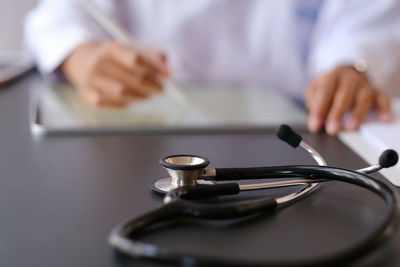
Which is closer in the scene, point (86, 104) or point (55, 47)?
point (86, 104)

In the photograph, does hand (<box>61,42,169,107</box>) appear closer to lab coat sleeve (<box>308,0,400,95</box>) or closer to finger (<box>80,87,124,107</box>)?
finger (<box>80,87,124,107</box>)

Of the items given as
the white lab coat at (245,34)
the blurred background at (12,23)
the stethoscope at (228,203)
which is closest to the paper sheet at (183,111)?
the white lab coat at (245,34)

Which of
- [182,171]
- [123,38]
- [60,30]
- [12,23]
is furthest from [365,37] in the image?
[12,23]

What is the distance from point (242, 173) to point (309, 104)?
1.35ft

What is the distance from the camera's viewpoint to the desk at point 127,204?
31 cm

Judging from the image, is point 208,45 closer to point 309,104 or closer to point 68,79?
point 68,79

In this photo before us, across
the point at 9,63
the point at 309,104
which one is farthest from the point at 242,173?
the point at 9,63

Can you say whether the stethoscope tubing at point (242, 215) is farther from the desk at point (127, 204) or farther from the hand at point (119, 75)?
the hand at point (119, 75)

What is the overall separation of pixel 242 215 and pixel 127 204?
0.33ft

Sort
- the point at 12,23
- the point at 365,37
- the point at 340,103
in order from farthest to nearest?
1. the point at 12,23
2. the point at 365,37
3. the point at 340,103

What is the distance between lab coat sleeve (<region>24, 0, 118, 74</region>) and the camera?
40.4 inches

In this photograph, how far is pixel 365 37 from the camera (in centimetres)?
104

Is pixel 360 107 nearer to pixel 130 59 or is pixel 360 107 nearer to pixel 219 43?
pixel 130 59

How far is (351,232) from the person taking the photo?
1.09ft
